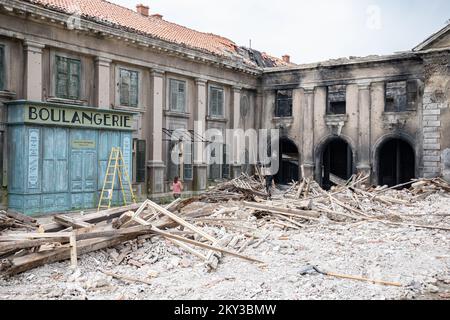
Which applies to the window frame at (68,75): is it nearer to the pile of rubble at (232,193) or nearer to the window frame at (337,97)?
the pile of rubble at (232,193)

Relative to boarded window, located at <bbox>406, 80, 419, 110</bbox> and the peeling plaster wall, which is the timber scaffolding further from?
boarded window, located at <bbox>406, 80, 419, 110</bbox>

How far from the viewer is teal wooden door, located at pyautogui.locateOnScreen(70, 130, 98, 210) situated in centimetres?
1588

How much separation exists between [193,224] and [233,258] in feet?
8.47

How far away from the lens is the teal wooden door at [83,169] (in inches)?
625

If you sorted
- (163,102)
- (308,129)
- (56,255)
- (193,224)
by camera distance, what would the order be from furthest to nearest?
(308,129) → (163,102) → (193,224) → (56,255)

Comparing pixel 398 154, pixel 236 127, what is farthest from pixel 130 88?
pixel 398 154

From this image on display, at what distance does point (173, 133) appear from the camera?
2069cm

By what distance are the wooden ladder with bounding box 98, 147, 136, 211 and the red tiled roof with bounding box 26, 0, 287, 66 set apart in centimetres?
494

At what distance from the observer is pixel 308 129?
79.8 feet

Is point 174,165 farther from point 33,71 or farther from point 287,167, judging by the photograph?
point 287,167

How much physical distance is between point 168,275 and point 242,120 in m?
17.6

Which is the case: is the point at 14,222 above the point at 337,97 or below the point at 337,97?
below

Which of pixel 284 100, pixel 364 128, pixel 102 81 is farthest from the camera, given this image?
pixel 284 100

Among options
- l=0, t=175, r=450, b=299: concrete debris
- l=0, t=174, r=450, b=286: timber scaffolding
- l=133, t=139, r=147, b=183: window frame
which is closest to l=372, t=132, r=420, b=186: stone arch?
l=0, t=174, r=450, b=286: timber scaffolding
